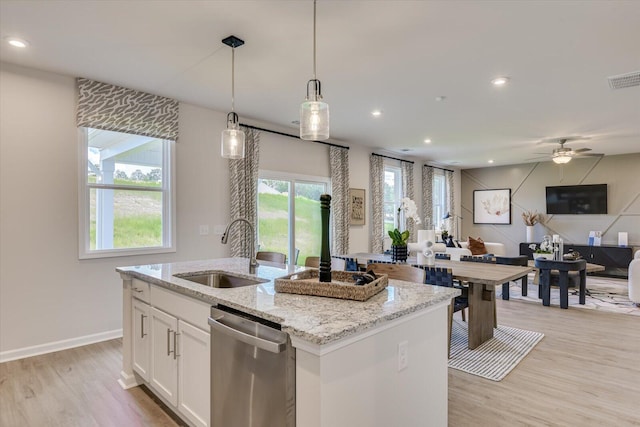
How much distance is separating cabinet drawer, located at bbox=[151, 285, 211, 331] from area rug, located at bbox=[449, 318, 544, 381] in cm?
231

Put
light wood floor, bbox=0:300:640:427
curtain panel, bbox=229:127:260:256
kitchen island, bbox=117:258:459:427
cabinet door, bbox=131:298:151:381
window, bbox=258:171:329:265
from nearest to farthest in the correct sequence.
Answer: kitchen island, bbox=117:258:459:427 → light wood floor, bbox=0:300:640:427 → cabinet door, bbox=131:298:151:381 → curtain panel, bbox=229:127:260:256 → window, bbox=258:171:329:265

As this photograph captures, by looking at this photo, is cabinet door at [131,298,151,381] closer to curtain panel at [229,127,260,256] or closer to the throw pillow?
curtain panel at [229,127,260,256]

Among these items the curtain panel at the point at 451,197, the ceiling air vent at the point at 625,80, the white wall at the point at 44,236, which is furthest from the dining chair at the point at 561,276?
the white wall at the point at 44,236

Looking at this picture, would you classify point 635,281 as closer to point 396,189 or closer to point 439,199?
point 396,189

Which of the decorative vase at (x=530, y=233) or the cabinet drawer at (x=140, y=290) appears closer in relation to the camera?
the cabinet drawer at (x=140, y=290)

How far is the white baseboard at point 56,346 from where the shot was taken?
3.29 m

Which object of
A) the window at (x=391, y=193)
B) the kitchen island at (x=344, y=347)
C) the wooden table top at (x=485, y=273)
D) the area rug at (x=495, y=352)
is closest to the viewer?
the kitchen island at (x=344, y=347)

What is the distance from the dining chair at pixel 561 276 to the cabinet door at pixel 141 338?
17.1 ft

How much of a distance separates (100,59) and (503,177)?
9.44 metres

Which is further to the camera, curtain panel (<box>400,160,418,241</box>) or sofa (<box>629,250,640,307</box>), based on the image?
curtain panel (<box>400,160,418,241</box>)

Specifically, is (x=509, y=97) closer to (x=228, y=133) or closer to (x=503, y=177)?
(x=228, y=133)

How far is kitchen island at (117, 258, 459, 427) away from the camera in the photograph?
131 centimetres

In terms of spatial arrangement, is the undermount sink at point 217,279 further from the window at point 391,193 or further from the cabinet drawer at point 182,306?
the window at point 391,193

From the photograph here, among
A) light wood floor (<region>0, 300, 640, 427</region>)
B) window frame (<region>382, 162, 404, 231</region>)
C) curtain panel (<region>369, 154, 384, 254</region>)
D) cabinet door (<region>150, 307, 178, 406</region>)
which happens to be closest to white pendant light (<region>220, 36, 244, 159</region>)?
cabinet door (<region>150, 307, 178, 406</region>)
